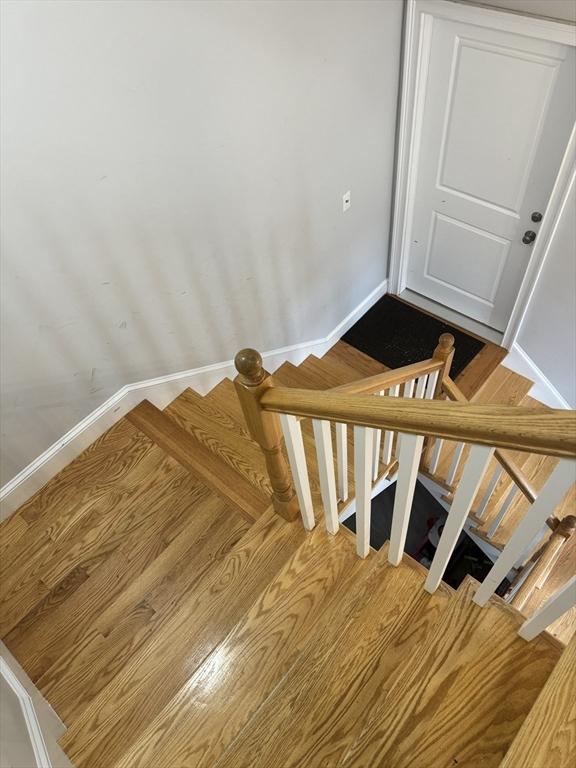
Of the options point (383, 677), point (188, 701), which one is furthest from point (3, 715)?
point (383, 677)

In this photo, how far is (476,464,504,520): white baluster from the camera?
91.9 inches

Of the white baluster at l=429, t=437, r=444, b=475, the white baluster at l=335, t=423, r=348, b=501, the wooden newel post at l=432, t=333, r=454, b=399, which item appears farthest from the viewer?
the white baluster at l=429, t=437, r=444, b=475

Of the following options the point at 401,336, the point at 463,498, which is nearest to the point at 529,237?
the point at 401,336

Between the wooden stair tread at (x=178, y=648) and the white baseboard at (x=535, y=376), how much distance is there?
2.37 m

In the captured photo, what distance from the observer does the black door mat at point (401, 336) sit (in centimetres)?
378

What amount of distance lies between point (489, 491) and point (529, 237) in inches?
62.5

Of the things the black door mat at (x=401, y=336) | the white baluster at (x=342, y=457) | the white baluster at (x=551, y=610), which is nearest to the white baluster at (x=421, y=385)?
the white baluster at (x=342, y=457)

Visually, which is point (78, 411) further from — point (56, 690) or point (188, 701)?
point (188, 701)

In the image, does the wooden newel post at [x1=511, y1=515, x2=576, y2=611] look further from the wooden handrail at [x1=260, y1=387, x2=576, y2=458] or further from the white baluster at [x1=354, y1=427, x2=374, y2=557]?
the wooden handrail at [x1=260, y1=387, x2=576, y2=458]

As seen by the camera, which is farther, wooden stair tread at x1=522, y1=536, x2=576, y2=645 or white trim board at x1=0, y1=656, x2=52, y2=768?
wooden stair tread at x1=522, y1=536, x2=576, y2=645

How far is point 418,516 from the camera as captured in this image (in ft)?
12.6

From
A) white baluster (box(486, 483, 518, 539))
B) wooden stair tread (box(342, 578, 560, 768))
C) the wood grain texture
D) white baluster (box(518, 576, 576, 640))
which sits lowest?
white baluster (box(486, 483, 518, 539))

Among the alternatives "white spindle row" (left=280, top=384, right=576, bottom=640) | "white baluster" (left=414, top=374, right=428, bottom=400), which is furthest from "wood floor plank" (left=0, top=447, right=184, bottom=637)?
"white baluster" (left=414, top=374, right=428, bottom=400)

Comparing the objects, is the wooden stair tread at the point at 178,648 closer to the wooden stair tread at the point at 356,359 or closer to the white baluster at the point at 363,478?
the white baluster at the point at 363,478
